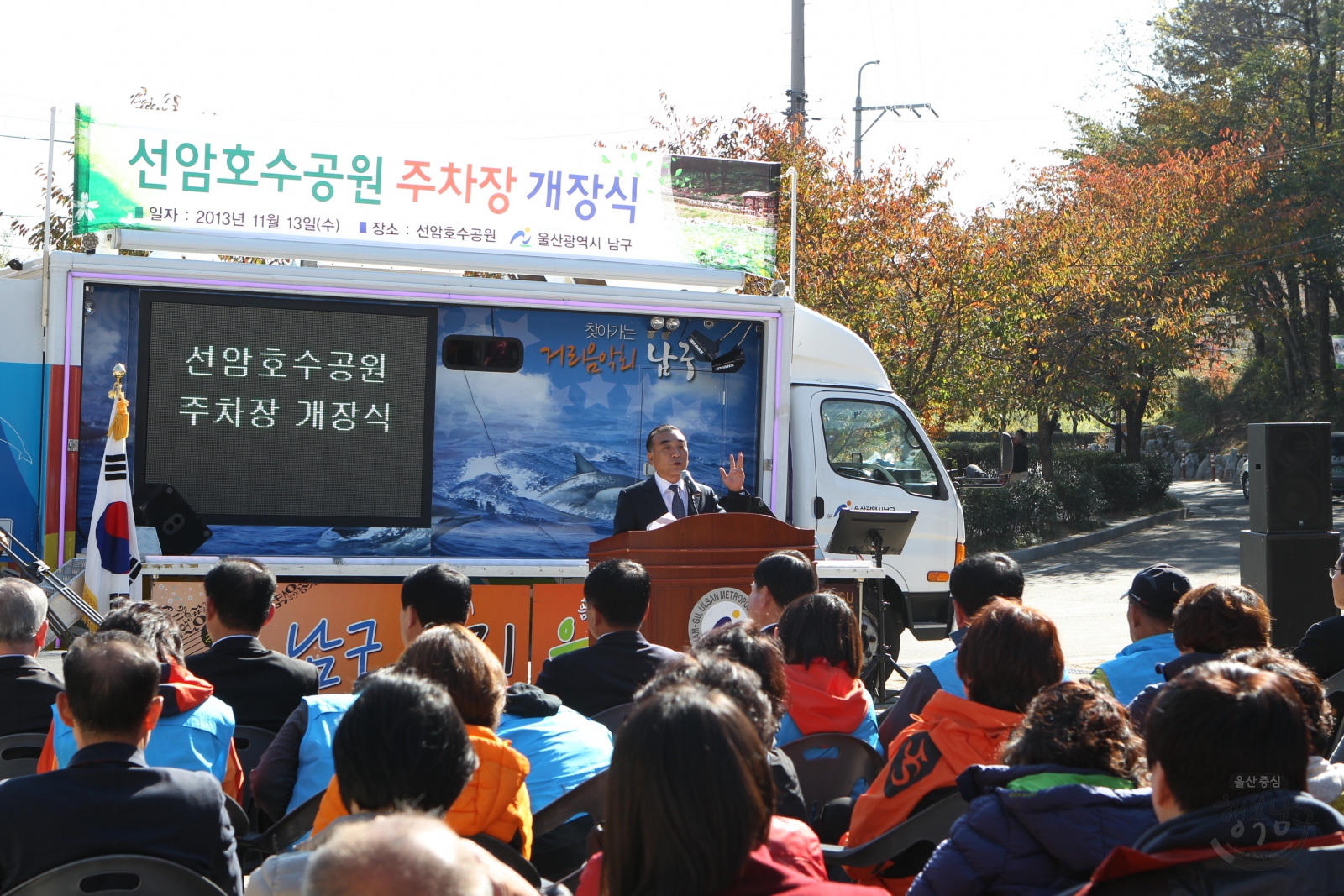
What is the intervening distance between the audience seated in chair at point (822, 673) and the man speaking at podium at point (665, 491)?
10.3 ft

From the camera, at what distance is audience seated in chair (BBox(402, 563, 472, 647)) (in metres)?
4.54

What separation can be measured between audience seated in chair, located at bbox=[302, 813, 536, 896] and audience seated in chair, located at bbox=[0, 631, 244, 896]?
1.33m

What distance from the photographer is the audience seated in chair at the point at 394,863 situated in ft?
4.73

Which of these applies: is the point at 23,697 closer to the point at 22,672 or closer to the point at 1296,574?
the point at 22,672

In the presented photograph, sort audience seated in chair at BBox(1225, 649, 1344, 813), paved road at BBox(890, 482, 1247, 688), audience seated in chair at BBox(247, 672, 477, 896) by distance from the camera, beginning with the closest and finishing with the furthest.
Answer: audience seated in chair at BBox(247, 672, 477, 896), audience seated in chair at BBox(1225, 649, 1344, 813), paved road at BBox(890, 482, 1247, 688)

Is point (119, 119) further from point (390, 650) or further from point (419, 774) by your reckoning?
point (419, 774)

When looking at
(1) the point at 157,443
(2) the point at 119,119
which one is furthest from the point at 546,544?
(2) the point at 119,119

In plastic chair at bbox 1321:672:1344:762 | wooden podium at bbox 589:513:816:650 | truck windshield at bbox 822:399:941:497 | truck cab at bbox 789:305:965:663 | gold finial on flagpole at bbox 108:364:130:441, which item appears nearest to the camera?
plastic chair at bbox 1321:672:1344:762

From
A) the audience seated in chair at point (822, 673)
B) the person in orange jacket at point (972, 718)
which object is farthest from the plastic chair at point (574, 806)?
the audience seated in chair at point (822, 673)

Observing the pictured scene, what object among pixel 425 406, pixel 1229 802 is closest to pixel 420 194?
pixel 425 406

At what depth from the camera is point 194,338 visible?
7.76 meters

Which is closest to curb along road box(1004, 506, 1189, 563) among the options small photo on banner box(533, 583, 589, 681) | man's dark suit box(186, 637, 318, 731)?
small photo on banner box(533, 583, 589, 681)

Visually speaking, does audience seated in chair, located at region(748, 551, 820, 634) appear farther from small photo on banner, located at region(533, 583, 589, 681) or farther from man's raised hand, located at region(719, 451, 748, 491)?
man's raised hand, located at region(719, 451, 748, 491)

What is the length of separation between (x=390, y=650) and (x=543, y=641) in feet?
2.93
